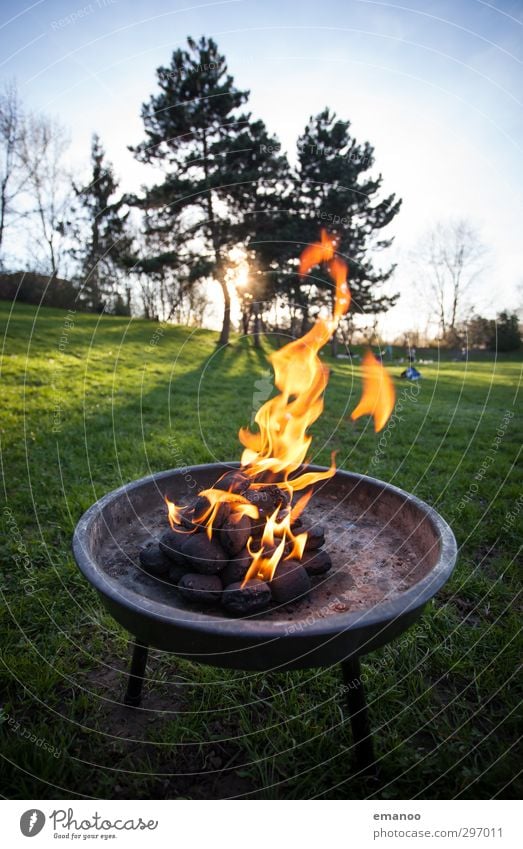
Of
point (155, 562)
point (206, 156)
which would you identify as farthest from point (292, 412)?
point (206, 156)

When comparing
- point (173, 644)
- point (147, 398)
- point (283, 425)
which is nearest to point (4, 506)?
point (283, 425)

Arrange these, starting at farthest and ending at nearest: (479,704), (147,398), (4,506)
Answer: (147,398) → (4,506) → (479,704)

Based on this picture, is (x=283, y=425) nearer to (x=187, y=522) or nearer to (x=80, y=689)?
(x=187, y=522)

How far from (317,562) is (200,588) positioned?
60cm

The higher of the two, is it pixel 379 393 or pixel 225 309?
pixel 225 309

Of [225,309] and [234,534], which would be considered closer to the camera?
[234,534]

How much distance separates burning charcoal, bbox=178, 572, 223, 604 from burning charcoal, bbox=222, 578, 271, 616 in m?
0.06

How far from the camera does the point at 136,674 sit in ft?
7.98

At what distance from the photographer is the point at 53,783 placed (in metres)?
2.09

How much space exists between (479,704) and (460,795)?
0.62m

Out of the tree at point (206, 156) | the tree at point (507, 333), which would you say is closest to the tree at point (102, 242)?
the tree at point (206, 156)

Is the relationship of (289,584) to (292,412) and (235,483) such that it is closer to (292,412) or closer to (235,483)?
(235,483)

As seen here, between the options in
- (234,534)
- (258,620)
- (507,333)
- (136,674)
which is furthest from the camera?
(507,333)

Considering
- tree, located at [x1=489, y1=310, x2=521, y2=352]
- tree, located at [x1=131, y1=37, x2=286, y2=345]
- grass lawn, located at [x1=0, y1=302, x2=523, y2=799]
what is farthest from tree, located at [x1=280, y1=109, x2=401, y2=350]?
tree, located at [x1=489, y1=310, x2=521, y2=352]
